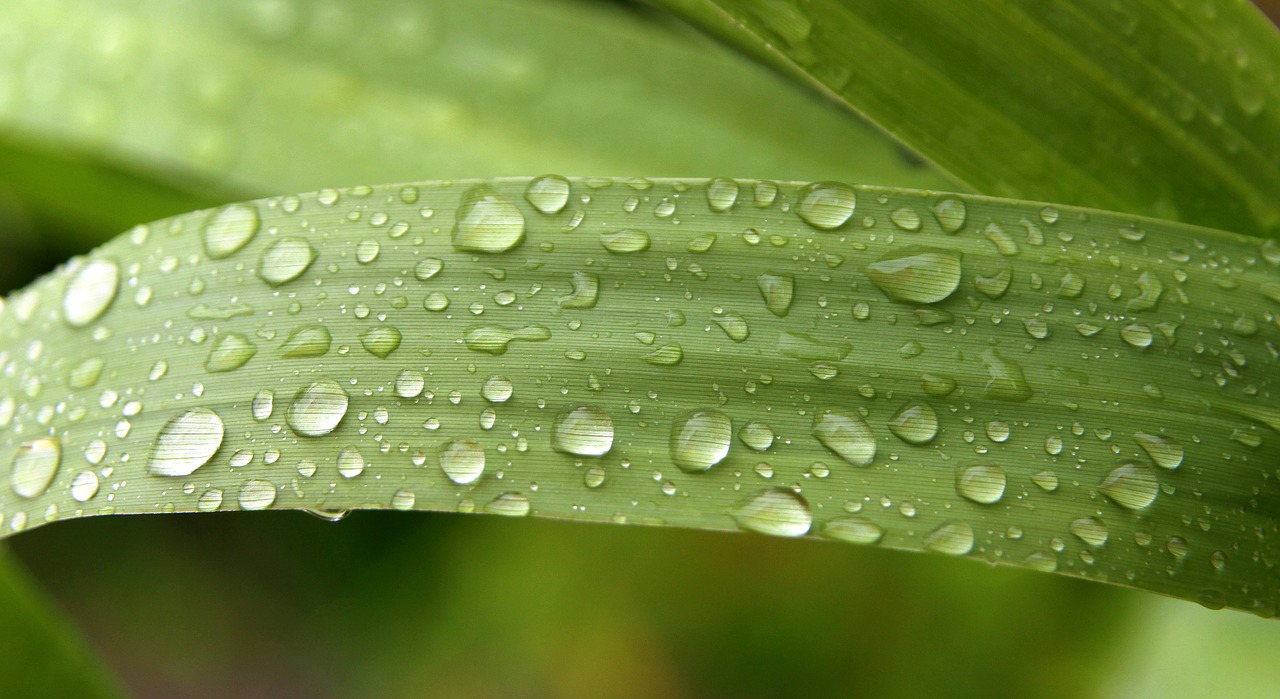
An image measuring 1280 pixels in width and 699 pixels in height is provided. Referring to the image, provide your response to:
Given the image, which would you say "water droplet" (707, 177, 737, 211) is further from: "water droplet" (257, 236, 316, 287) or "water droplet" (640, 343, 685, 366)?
"water droplet" (257, 236, 316, 287)

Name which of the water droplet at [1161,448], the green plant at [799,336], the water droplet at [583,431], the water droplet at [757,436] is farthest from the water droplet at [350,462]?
the water droplet at [1161,448]

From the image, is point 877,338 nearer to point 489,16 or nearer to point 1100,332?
point 1100,332

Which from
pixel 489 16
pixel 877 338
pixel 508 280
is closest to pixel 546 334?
pixel 508 280

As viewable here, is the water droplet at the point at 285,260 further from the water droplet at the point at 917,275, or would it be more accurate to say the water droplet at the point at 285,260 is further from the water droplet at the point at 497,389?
the water droplet at the point at 917,275

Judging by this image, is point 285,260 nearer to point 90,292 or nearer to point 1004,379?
point 90,292

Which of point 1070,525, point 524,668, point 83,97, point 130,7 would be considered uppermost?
point 130,7

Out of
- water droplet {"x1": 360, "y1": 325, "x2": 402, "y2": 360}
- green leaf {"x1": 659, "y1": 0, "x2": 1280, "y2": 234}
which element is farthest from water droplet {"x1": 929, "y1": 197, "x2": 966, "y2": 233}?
water droplet {"x1": 360, "y1": 325, "x2": 402, "y2": 360}

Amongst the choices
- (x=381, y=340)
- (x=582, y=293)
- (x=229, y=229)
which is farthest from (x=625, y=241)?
(x=229, y=229)
